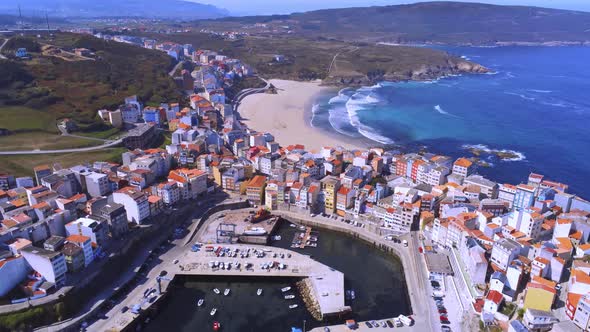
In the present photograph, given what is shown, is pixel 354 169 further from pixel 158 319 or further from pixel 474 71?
pixel 474 71

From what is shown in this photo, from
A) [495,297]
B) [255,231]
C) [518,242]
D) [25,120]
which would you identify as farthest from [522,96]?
[25,120]

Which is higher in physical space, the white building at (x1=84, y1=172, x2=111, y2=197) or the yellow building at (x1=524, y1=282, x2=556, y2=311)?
the white building at (x1=84, y1=172, x2=111, y2=197)

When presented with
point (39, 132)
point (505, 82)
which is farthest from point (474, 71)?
point (39, 132)

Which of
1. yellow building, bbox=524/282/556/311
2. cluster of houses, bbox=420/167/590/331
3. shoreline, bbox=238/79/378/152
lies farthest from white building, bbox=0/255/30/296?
shoreline, bbox=238/79/378/152

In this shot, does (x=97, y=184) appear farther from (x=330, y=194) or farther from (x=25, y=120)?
(x=25, y=120)

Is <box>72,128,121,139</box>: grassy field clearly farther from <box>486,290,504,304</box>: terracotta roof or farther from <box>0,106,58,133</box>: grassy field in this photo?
<box>486,290,504,304</box>: terracotta roof
